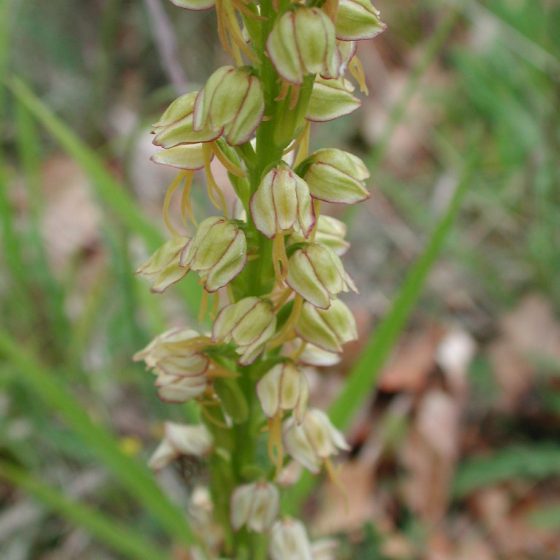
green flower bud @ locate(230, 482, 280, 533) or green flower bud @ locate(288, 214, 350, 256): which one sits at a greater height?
green flower bud @ locate(288, 214, 350, 256)

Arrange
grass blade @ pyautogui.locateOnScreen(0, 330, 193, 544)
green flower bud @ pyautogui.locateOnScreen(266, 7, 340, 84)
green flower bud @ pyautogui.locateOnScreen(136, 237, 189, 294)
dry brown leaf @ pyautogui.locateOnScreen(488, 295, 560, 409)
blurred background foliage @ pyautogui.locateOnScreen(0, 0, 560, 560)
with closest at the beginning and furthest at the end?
green flower bud @ pyautogui.locateOnScreen(266, 7, 340, 84)
green flower bud @ pyautogui.locateOnScreen(136, 237, 189, 294)
grass blade @ pyautogui.locateOnScreen(0, 330, 193, 544)
blurred background foliage @ pyautogui.locateOnScreen(0, 0, 560, 560)
dry brown leaf @ pyautogui.locateOnScreen(488, 295, 560, 409)

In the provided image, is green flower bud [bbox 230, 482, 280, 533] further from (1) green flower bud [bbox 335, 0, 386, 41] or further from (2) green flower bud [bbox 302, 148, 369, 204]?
(1) green flower bud [bbox 335, 0, 386, 41]

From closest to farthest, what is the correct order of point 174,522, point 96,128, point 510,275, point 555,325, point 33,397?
point 174,522 < point 33,397 < point 555,325 < point 510,275 < point 96,128

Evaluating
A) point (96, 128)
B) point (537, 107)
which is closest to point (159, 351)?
point (537, 107)

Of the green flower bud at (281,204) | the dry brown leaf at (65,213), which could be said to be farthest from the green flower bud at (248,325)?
the dry brown leaf at (65,213)

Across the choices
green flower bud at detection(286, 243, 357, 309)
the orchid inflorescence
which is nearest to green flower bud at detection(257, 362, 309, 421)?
the orchid inflorescence

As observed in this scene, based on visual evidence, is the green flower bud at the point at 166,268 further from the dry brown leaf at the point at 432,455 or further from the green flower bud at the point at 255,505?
the dry brown leaf at the point at 432,455

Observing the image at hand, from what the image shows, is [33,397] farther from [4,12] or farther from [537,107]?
[537,107]
